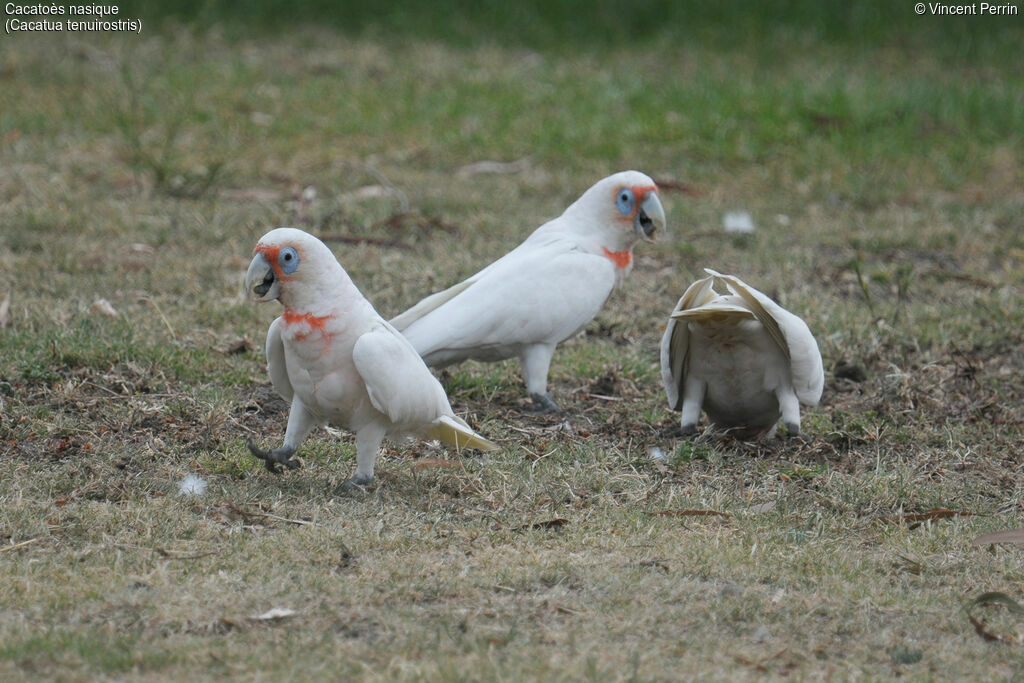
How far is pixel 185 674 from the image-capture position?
2.33 meters

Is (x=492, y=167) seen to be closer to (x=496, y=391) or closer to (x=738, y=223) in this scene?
(x=738, y=223)

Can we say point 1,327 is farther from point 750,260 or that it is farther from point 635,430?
point 750,260

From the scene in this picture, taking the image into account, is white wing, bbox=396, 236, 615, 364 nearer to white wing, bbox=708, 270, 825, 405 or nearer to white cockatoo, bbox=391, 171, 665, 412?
white cockatoo, bbox=391, 171, 665, 412

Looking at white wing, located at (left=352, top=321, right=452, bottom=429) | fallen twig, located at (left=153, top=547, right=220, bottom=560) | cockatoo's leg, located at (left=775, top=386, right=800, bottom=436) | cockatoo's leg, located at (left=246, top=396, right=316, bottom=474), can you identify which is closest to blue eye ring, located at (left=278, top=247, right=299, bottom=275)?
white wing, located at (left=352, top=321, right=452, bottom=429)

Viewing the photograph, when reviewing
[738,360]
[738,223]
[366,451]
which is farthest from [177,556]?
[738,223]

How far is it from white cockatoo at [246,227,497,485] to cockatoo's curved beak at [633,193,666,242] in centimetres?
139

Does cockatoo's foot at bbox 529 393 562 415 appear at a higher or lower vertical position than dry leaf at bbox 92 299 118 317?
lower

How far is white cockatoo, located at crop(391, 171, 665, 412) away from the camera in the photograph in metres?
4.13

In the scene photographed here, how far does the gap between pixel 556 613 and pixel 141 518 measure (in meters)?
1.15

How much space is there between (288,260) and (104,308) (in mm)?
2156

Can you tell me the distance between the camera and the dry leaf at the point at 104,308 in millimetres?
5027

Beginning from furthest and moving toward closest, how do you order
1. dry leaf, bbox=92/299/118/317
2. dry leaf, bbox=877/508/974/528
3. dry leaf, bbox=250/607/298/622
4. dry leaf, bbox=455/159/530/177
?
dry leaf, bbox=455/159/530/177
dry leaf, bbox=92/299/118/317
dry leaf, bbox=877/508/974/528
dry leaf, bbox=250/607/298/622

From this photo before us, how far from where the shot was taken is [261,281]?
323cm

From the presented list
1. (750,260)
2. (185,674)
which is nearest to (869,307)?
(750,260)
